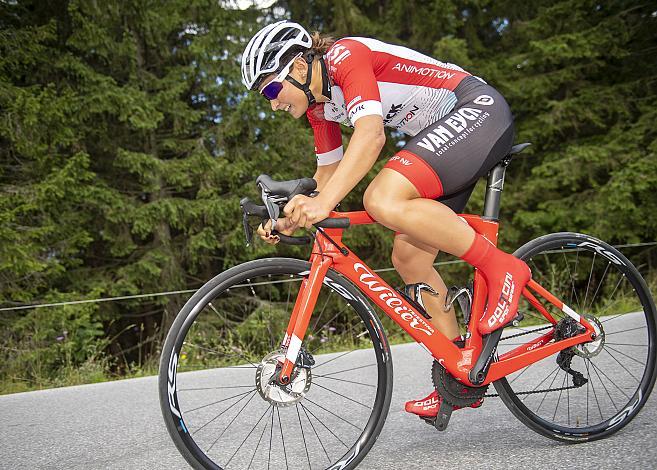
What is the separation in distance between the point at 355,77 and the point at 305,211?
0.57 m

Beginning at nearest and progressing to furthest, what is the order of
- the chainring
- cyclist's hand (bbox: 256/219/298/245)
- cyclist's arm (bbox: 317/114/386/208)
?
cyclist's arm (bbox: 317/114/386/208)
cyclist's hand (bbox: 256/219/298/245)
the chainring

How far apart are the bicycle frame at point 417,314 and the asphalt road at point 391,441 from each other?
1.22 feet

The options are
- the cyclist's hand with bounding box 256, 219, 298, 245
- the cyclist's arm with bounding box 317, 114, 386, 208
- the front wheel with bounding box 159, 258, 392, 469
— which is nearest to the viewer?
the front wheel with bounding box 159, 258, 392, 469

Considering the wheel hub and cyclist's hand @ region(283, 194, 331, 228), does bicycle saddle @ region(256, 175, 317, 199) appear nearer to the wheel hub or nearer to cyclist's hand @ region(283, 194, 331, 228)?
cyclist's hand @ region(283, 194, 331, 228)

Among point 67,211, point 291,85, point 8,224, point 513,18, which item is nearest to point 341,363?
point 291,85

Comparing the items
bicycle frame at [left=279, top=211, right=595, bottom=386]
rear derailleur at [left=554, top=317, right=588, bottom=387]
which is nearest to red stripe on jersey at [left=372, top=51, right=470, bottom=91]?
bicycle frame at [left=279, top=211, right=595, bottom=386]

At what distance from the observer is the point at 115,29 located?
11.9 metres

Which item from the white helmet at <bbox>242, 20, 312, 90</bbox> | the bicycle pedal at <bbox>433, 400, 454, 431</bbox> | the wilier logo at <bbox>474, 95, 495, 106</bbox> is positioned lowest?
the bicycle pedal at <bbox>433, 400, 454, 431</bbox>

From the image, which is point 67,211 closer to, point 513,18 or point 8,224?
point 8,224

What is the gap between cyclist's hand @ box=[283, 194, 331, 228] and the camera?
87.8 inches

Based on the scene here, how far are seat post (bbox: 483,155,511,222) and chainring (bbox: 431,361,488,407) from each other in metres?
0.68

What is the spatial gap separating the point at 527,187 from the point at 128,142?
8162 millimetres

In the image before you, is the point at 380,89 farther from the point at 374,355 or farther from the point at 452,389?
the point at 452,389

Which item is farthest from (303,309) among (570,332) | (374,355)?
(570,332)
